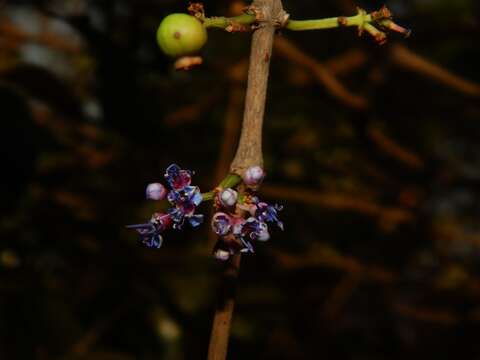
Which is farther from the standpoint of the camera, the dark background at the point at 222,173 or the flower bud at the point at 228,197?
the dark background at the point at 222,173

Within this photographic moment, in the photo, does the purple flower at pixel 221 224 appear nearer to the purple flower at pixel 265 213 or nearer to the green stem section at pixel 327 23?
the purple flower at pixel 265 213

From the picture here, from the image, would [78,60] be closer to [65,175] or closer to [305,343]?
[65,175]

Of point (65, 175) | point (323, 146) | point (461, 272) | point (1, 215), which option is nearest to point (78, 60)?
point (65, 175)

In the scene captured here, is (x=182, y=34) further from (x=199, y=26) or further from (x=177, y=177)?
(x=177, y=177)

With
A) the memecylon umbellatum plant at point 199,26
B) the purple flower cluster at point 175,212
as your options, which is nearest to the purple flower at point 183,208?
the purple flower cluster at point 175,212

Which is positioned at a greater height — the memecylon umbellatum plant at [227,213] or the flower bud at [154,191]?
the flower bud at [154,191]

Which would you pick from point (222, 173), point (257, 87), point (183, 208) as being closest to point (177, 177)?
point (183, 208)

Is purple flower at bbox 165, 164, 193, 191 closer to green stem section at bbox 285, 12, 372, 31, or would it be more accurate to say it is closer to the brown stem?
the brown stem
